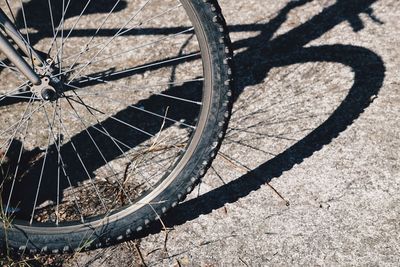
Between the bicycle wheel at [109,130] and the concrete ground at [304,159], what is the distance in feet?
0.68

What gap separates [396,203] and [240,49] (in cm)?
133

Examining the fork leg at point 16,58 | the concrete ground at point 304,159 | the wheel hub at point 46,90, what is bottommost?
the concrete ground at point 304,159

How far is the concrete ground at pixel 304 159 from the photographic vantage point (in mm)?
2529

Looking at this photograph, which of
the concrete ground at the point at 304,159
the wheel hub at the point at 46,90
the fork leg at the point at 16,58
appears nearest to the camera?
the fork leg at the point at 16,58

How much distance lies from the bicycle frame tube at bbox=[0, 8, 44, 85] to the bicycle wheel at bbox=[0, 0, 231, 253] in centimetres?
6

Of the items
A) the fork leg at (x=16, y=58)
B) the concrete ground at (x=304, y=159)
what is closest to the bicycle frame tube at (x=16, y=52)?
the fork leg at (x=16, y=58)

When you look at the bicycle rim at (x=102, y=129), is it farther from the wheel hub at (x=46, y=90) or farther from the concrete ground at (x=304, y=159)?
the concrete ground at (x=304, y=159)

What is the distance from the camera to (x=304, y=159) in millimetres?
2842

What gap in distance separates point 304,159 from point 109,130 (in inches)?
41.0

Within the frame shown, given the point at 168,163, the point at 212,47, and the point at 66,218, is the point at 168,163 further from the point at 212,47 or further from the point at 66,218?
the point at 212,47

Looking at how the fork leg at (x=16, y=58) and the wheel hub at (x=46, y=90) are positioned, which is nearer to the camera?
the fork leg at (x=16, y=58)

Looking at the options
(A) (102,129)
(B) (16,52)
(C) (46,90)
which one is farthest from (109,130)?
(B) (16,52)

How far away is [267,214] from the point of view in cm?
265

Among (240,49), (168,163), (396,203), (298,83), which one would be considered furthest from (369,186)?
(240,49)
